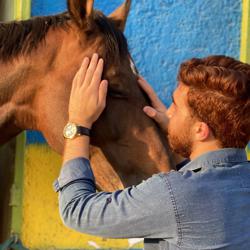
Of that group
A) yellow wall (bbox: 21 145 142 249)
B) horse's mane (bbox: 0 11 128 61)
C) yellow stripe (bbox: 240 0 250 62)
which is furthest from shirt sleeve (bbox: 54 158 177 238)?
yellow stripe (bbox: 240 0 250 62)

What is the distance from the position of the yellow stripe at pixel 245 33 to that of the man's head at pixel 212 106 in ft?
5.49

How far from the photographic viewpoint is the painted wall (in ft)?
9.63

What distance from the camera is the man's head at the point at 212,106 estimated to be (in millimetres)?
1332

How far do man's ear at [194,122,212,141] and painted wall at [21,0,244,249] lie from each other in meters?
1.61

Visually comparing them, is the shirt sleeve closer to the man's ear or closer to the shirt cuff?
the shirt cuff

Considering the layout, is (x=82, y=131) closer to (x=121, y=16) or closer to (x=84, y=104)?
(x=84, y=104)

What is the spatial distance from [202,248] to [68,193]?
0.39 m

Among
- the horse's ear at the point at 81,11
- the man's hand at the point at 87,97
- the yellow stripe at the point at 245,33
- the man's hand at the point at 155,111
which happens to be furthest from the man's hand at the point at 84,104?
the yellow stripe at the point at 245,33

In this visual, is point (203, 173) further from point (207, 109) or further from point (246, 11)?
point (246, 11)

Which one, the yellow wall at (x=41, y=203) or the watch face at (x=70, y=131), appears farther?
the yellow wall at (x=41, y=203)

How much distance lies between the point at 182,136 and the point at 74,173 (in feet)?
1.05

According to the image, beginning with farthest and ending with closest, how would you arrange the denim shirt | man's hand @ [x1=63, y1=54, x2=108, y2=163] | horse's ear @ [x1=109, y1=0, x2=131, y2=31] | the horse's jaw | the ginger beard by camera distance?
horse's ear @ [x1=109, y1=0, x2=131, y2=31] < the horse's jaw < man's hand @ [x1=63, y1=54, x2=108, y2=163] < the ginger beard < the denim shirt

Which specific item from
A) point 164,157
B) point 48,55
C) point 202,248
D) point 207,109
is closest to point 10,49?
point 48,55

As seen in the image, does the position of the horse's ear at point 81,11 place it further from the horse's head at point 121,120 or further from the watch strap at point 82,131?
the watch strap at point 82,131
